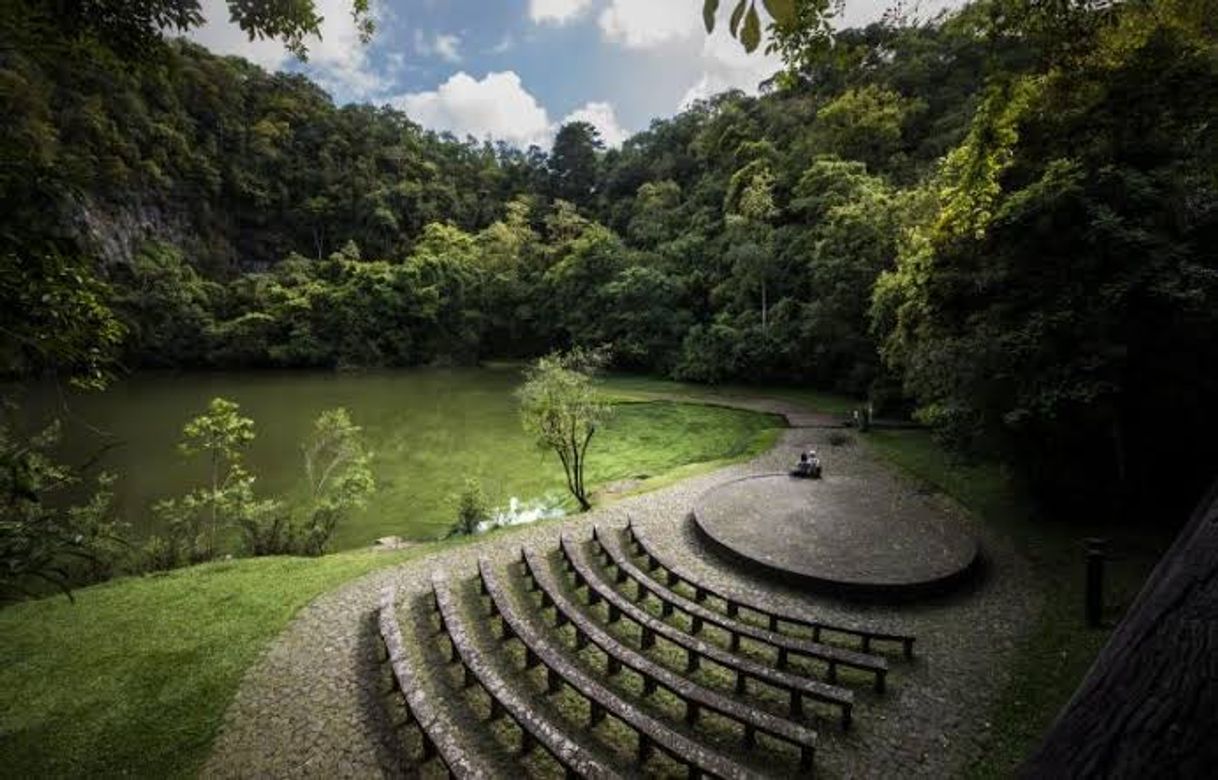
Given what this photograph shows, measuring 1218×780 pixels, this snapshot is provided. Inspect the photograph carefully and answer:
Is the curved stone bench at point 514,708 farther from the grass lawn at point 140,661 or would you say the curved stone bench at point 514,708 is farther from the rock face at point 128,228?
the rock face at point 128,228

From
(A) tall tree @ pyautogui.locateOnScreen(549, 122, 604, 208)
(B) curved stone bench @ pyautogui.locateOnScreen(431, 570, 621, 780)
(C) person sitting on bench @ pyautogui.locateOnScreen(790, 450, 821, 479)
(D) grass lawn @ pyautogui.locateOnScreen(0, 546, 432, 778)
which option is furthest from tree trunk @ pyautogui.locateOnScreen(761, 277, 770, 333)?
(A) tall tree @ pyautogui.locateOnScreen(549, 122, 604, 208)

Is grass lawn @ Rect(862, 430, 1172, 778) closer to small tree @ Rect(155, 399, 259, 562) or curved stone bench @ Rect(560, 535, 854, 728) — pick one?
curved stone bench @ Rect(560, 535, 854, 728)

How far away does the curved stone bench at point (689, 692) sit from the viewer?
218 inches

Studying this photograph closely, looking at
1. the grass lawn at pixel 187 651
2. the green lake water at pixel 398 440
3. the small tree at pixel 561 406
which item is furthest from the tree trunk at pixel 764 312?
the small tree at pixel 561 406

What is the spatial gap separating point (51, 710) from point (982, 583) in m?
13.0

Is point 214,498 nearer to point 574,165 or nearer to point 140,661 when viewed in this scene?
point 140,661

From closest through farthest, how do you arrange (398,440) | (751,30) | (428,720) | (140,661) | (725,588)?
(751,30) → (428,720) → (140,661) → (725,588) → (398,440)

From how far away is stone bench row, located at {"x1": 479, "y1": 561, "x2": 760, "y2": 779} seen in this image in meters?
5.20

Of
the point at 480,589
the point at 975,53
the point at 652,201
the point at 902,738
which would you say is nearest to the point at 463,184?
the point at 652,201

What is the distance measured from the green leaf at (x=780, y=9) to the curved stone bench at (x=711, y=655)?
21.1 feet

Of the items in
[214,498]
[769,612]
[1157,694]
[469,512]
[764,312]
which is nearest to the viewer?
[1157,694]

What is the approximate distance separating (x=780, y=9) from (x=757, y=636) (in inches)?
284

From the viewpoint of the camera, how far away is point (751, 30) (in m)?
1.95

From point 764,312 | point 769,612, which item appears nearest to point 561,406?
point 769,612
